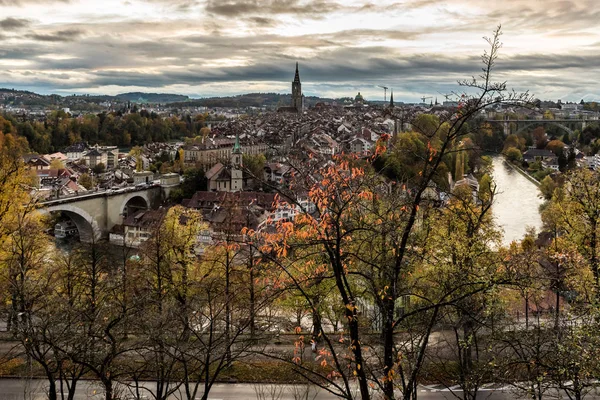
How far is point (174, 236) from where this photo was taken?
928 centimetres

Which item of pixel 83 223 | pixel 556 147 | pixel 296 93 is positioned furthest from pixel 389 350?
pixel 296 93

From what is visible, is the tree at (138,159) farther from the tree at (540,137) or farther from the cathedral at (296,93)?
the cathedral at (296,93)

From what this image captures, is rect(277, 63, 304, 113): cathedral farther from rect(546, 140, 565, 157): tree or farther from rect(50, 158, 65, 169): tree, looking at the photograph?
rect(50, 158, 65, 169): tree

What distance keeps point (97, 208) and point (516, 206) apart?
16.0m

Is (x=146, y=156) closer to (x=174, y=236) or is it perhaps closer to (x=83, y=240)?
→ (x=83, y=240)

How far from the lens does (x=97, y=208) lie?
21.9 metres

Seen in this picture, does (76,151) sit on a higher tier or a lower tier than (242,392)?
higher

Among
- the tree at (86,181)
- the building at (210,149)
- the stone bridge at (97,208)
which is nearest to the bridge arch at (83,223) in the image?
the stone bridge at (97,208)

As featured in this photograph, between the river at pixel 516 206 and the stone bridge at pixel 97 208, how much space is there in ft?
45.3

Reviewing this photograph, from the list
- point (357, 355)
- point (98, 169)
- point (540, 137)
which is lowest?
point (98, 169)

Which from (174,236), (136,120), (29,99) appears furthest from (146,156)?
(29,99)

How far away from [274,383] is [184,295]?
6.66 feet

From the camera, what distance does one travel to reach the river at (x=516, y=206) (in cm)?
1855

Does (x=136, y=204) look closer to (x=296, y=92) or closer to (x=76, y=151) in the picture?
(x=76, y=151)
